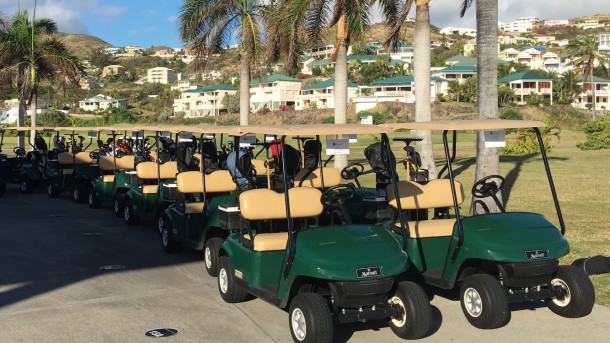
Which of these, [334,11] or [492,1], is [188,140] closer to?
[492,1]

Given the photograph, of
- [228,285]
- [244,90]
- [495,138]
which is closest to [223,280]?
[228,285]

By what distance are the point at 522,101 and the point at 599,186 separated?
233ft

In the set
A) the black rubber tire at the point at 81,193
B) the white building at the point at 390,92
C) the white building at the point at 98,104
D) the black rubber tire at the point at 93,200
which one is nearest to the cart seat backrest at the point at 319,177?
the black rubber tire at the point at 93,200

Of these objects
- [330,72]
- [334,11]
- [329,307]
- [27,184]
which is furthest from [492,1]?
[330,72]

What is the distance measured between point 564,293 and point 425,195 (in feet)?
5.48

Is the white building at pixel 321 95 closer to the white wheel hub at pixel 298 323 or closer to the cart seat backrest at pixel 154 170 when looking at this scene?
the cart seat backrest at pixel 154 170

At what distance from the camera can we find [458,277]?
6418 mm

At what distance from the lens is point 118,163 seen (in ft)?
44.7

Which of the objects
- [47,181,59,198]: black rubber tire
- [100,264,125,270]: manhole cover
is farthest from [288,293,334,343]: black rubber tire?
[47,181,59,198]: black rubber tire

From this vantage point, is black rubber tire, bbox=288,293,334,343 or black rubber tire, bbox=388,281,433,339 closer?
black rubber tire, bbox=288,293,334,343

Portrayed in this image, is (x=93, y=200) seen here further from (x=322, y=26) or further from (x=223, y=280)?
(x=223, y=280)

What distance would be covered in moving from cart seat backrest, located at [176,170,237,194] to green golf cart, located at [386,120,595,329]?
3.23 meters

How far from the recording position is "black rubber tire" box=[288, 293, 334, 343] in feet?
17.5

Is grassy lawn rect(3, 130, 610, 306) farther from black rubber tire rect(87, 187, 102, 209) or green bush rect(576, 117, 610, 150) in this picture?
black rubber tire rect(87, 187, 102, 209)
